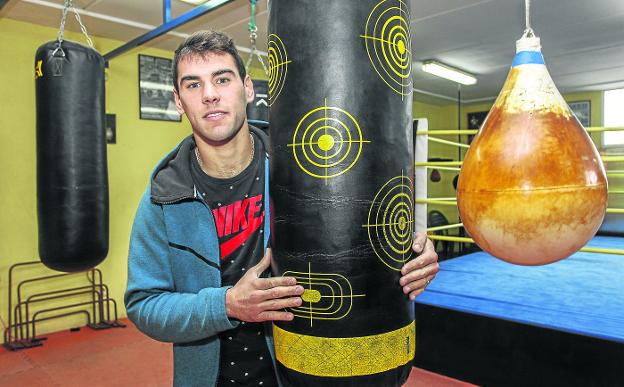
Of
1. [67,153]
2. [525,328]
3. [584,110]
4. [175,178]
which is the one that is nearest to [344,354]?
[175,178]

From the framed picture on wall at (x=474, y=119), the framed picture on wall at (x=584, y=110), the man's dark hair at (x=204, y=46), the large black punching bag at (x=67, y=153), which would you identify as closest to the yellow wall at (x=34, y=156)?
the large black punching bag at (x=67, y=153)

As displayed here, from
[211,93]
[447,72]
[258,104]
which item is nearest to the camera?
[211,93]

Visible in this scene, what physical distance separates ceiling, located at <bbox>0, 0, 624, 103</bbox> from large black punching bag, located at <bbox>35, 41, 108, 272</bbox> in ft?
4.30

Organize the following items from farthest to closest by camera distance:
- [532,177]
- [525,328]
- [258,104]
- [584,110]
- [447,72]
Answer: [584,110] < [447,72] < [258,104] < [525,328] < [532,177]

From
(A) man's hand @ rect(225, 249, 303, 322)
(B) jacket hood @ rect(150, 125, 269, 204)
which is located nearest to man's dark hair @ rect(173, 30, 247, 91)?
(B) jacket hood @ rect(150, 125, 269, 204)

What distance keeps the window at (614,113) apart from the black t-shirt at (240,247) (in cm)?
859

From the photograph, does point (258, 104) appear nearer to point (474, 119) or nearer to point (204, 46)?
point (204, 46)

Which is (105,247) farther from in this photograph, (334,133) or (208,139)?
(334,133)

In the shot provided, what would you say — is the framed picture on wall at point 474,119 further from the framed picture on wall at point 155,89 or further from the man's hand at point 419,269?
the man's hand at point 419,269

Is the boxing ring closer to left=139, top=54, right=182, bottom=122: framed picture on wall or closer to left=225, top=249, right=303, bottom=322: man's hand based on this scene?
left=225, top=249, right=303, bottom=322: man's hand

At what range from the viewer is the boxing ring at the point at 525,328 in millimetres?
2164

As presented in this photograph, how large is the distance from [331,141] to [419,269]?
35 cm

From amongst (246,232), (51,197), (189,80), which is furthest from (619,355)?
(51,197)

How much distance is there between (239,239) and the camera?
4.30ft
